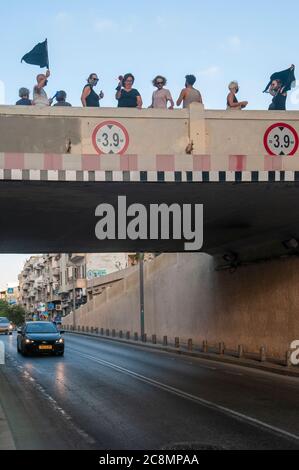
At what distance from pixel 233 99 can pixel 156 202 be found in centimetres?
290

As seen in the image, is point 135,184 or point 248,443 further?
point 135,184

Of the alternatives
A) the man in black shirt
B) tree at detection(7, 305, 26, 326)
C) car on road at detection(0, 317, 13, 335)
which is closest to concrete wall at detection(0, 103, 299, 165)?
the man in black shirt

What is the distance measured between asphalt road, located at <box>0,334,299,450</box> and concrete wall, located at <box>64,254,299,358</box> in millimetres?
2479

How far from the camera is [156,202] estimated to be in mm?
14180

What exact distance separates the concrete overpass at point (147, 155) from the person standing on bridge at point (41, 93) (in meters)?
0.90

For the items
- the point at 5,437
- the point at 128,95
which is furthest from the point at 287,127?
the point at 5,437

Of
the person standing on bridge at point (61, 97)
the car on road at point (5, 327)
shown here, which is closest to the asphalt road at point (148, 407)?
the person standing on bridge at point (61, 97)

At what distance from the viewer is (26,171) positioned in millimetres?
11477

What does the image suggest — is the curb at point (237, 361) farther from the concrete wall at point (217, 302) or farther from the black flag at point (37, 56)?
the black flag at point (37, 56)

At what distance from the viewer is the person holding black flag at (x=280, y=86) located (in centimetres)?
1353

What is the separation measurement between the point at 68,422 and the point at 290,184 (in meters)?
6.43
